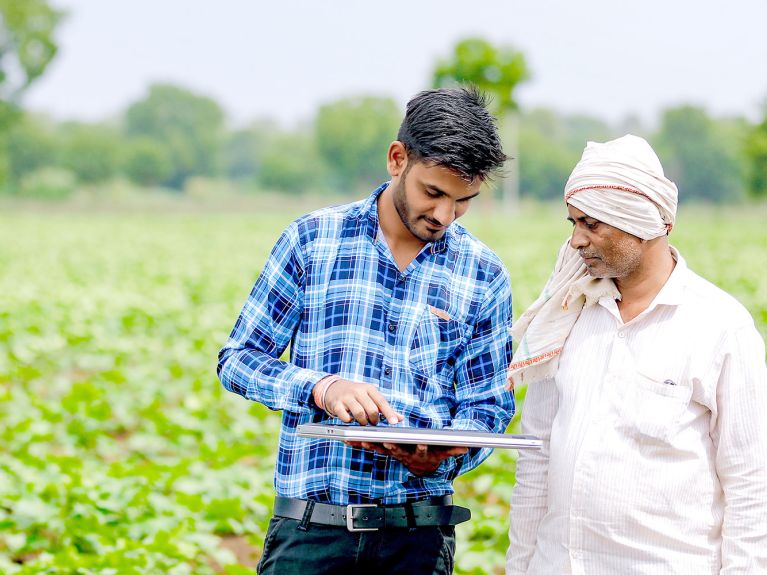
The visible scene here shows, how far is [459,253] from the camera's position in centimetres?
250

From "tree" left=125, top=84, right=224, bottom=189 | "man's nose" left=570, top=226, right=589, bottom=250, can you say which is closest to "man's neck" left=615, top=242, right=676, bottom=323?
"man's nose" left=570, top=226, right=589, bottom=250

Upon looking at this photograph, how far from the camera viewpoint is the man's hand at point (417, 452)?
7.18 feet

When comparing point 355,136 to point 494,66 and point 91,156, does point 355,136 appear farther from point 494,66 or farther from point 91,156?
point 494,66

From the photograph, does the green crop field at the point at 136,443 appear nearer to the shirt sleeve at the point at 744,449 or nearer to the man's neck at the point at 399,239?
the shirt sleeve at the point at 744,449

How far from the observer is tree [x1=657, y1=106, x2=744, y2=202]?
337 feet

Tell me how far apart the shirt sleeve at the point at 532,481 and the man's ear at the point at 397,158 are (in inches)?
23.3

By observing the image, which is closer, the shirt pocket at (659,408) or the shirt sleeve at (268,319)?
the shirt pocket at (659,408)

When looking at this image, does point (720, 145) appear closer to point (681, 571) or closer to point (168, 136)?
point (168, 136)

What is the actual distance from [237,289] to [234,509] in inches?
384

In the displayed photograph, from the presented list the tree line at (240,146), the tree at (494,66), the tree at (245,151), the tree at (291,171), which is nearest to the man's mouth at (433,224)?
the tree at (494,66)

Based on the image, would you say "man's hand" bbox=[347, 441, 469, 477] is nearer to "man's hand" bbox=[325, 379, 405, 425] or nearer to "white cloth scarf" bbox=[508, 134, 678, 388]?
"man's hand" bbox=[325, 379, 405, 425]

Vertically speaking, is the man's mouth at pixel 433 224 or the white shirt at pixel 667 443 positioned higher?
the man's mouth at pixel 433 224

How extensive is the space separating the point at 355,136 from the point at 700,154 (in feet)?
116

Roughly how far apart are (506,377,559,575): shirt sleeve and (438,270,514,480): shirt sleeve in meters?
0.07
